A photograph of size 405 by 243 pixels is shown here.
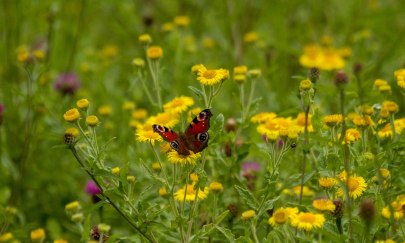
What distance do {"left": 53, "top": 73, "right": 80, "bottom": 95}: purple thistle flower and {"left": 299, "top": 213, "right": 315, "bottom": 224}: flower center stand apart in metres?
1.67

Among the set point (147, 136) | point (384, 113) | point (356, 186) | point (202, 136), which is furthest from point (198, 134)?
point (384, 113)

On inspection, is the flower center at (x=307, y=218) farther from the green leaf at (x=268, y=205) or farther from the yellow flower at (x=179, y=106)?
the yellow flower at (x=179, y=106)

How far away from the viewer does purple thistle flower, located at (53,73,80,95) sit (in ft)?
9.53

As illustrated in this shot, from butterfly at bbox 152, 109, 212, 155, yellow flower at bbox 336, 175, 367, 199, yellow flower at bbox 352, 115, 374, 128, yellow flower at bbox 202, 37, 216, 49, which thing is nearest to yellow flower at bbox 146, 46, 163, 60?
butterfly at bbox 152, 109, 212, 155

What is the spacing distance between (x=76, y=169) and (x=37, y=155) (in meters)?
0.16

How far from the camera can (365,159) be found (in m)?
1.58

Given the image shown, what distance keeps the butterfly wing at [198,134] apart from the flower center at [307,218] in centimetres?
26

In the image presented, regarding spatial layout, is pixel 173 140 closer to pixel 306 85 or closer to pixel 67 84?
pixel 306 85

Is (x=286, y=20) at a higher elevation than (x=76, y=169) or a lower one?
higher

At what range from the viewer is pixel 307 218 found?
1419 mm

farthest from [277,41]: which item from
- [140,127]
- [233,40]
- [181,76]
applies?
[140,127]

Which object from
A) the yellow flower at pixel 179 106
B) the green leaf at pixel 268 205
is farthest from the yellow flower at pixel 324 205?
the yellow flower at pixel 179 106

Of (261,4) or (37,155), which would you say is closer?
(37,155)

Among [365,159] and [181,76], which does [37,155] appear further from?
[365,159]
